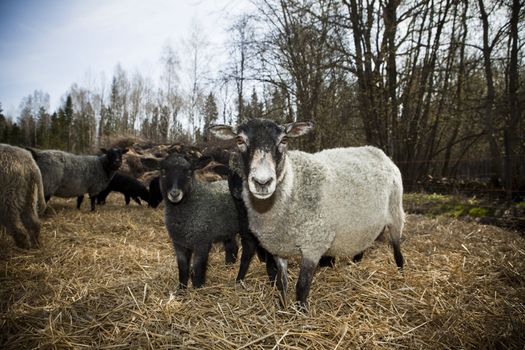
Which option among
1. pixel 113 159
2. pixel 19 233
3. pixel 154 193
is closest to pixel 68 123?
pixel 113 159

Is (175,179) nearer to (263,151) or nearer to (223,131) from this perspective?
(223,131)

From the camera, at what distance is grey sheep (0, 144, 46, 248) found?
504 centimetres

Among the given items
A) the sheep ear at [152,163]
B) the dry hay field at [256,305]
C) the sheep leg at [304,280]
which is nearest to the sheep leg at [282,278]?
the dry hay field at [256,305]

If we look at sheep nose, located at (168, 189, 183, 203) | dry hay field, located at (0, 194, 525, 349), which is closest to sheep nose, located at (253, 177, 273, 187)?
dry hay field, located at (0, 194, 525, 349)

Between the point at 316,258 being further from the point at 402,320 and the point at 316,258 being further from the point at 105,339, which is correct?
the point at 105,339

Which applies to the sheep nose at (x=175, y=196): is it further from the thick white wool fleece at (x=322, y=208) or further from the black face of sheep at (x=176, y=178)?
the thick white wool fleece at (x=322, y=208)

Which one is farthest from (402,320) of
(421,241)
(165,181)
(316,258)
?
(421,241)

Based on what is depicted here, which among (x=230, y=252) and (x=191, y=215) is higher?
(x=191, y=215)

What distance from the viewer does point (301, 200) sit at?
9.95ft

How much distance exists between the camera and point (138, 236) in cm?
659

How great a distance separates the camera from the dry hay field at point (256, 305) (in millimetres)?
2564

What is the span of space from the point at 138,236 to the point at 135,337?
434cm

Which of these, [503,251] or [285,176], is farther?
[503,251]

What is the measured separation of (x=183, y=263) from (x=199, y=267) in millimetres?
249
